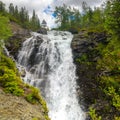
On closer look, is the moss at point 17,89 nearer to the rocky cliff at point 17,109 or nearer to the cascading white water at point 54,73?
the rocky cliff at point 17,109

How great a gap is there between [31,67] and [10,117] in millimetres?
26680

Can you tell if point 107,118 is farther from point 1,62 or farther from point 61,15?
point 61,15

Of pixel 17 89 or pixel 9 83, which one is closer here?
pixel 17 89

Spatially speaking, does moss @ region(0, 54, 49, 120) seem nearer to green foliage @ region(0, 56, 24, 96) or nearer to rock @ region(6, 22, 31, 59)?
green foliage @ region(0, 56, 24, 96)

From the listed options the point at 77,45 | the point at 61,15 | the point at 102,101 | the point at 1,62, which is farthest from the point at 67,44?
the point at 61,15

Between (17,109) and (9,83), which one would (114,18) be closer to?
(9,83)

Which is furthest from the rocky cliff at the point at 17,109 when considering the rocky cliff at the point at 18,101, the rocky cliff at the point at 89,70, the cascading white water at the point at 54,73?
the rocky cliff at the point at 89,70

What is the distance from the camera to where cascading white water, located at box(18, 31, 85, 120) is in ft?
108

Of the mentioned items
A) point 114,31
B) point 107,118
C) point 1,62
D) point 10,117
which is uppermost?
point 114,31

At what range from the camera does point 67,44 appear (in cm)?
5106

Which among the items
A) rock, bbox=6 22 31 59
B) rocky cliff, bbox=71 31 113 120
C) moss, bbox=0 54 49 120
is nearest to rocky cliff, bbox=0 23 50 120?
moss, bbox=0 54 49 120

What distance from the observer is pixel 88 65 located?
135 ft

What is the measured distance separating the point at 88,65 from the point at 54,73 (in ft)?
17.7

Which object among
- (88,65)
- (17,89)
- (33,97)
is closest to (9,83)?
(17,89)
